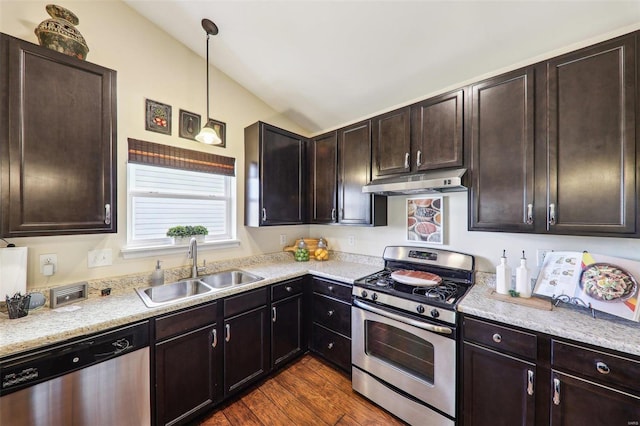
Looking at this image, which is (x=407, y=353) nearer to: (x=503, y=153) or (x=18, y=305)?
(x=503, y=153)

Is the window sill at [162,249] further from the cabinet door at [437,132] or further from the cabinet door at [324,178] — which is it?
the cabinet door at [437,132]

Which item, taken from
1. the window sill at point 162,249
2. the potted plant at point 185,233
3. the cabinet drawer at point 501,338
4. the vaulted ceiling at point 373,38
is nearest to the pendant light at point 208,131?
the vaulted ceiling at point 373,38

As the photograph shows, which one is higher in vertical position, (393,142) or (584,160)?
(393,142)

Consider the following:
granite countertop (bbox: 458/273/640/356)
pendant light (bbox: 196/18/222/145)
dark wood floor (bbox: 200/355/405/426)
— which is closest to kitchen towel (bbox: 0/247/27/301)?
pendant light (bbox: 196/18/222/145)

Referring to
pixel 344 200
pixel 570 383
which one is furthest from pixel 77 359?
pixel 570 383

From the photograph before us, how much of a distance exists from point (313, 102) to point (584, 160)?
2.26m

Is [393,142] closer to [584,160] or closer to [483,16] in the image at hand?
[483,16]

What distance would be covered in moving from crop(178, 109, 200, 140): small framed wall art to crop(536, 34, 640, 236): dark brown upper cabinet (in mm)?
2639

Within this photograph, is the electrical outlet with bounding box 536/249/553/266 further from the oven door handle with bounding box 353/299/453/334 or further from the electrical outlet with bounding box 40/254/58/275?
the electrical outlet with bounding box 40/254/58/275

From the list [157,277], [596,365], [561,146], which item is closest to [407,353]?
[596,365]

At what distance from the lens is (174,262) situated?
2166 millimetres

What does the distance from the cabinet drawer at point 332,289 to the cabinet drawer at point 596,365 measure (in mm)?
1319

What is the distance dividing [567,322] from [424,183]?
3.53ft

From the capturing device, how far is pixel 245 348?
6.53ft
